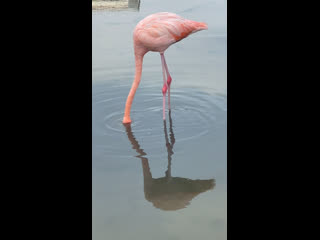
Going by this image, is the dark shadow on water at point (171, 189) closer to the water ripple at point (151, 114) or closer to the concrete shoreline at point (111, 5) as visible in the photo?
the water ripple at point (151, 114)

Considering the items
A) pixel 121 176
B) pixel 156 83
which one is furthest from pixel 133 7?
pixel 121 176

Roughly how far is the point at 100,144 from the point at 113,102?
59.1 inches

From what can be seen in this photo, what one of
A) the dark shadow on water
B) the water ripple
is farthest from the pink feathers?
the dark shadow on water

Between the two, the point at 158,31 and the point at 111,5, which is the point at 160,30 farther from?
the point at 111,5

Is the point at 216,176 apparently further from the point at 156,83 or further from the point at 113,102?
the point at 156,83

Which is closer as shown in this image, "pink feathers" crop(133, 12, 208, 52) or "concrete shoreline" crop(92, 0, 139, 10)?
"pink feathers" crop(133, 12, 208, 52)

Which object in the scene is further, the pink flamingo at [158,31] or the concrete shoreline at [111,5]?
the concrete shoreline at [111,5]

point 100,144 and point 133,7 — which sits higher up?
point 133,7

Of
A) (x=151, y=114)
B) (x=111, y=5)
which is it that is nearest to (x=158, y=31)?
(x=151, y=114)

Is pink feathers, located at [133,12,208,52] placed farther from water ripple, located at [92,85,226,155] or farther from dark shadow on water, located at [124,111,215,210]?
dark shadow on water, located at [124,111,215,210]

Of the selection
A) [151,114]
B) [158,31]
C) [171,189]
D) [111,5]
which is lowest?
[171,189]

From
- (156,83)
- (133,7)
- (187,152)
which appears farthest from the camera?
(133,7)

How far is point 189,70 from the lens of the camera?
8.59 m

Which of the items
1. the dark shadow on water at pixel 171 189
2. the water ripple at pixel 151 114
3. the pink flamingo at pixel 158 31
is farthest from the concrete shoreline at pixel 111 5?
the dark shadow on water at pixel 171 189
